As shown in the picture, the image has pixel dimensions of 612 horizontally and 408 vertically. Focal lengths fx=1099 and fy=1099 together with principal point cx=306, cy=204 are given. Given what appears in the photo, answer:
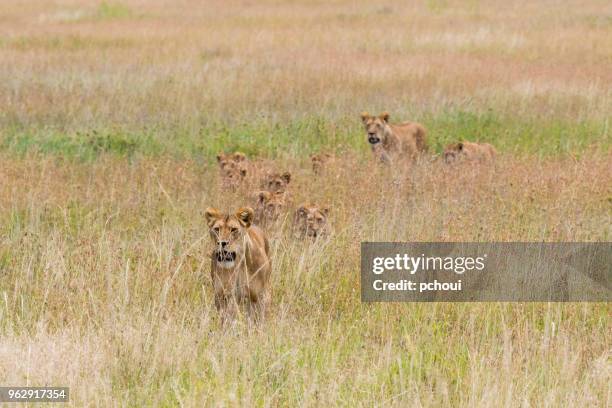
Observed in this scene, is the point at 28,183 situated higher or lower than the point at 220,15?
lower

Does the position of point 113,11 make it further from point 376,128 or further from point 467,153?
point 467,153

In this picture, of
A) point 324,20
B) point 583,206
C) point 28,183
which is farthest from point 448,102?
point 324,20

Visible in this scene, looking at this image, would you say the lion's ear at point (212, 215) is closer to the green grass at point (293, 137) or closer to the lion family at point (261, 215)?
the lion family at point (261, 215)

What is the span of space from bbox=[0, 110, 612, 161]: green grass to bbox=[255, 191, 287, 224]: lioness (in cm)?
368

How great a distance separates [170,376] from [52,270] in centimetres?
182

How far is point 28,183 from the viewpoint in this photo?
10273 millimetres

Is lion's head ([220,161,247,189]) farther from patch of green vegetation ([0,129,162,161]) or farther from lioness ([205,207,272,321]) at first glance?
lioness ([205,207,272,321])

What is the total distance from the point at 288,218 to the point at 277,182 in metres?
0.66

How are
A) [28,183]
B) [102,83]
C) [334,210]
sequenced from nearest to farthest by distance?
[334,210], [28,183], [102,83]

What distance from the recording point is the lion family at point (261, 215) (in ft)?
22.2

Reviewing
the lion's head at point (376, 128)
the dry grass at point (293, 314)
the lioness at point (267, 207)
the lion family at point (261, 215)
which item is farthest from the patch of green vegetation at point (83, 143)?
the lioness at point (267, 207)

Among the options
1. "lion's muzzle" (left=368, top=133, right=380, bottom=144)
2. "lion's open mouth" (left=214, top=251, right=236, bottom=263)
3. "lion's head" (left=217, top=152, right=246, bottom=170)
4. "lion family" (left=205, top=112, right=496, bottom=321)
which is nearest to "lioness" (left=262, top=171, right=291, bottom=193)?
"lion family" (left=205, top=112, right=496, bottom=321)

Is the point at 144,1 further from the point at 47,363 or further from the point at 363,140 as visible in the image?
the point at 47,363

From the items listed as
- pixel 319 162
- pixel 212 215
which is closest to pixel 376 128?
pixel 319 162
